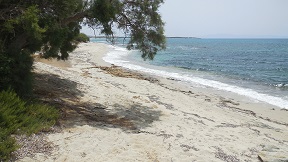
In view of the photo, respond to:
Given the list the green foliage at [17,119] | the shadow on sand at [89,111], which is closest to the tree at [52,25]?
the green foliage at [17,119]

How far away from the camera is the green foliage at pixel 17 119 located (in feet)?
19.5

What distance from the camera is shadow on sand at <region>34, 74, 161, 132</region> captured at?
9250 millimetres

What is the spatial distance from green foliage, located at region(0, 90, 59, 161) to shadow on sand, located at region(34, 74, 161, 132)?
0.57m

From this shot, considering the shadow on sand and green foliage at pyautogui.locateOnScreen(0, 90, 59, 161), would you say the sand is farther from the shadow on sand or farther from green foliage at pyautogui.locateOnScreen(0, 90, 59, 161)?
green foliage at pyautogui.locateOnScreen(0, 90, 59, 161)

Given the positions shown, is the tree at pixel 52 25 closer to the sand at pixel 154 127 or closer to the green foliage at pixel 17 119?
the green foliage at pixel 17 119

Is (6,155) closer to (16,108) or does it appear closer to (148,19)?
(16,108)

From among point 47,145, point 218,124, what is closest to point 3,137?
point 47,145

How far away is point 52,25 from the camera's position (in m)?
9.25

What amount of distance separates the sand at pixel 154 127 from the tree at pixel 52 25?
205 cm

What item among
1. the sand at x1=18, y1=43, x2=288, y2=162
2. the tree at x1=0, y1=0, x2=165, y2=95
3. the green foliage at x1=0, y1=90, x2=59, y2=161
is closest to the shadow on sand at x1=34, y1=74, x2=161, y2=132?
the sand at x1=18, y1=43, x2=288, y2=162

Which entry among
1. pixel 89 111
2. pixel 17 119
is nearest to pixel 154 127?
pixel 89 111

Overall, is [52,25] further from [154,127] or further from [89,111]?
[154,127]

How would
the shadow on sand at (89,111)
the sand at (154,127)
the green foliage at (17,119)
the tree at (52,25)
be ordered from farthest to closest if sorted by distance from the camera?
the shadow on sand at (89,111), the tree at (52,25), the sand at (154,127), the green foliage at (17,119)

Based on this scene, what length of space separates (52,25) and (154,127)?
486 cm
